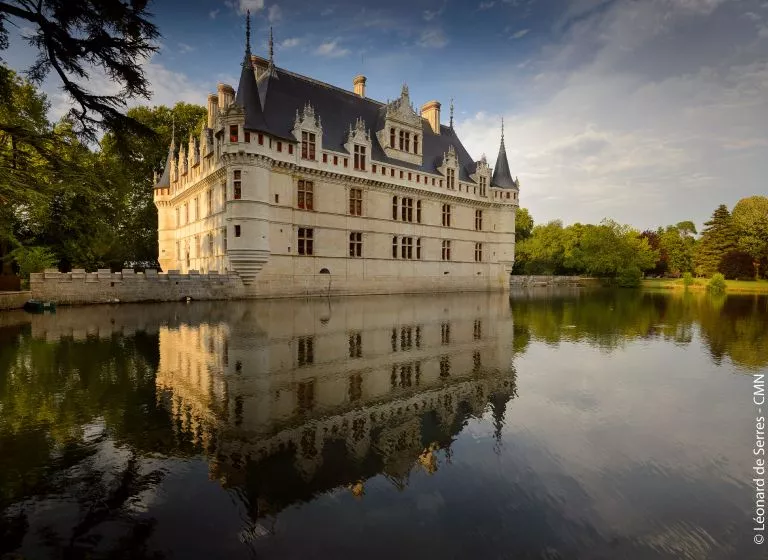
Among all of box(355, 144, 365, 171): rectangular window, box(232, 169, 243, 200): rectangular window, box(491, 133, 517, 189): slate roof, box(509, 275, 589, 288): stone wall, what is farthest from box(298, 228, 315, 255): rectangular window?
box(509, 275, 589, 288): stone wall

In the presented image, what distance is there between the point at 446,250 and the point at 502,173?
35.0 ft

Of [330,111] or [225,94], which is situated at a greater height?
[225,94]

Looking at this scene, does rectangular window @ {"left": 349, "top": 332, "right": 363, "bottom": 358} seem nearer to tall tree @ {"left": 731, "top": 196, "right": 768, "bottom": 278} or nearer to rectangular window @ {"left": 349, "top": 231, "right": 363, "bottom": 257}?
rectangular window @ {"left": 349, "top": 231, "right": 363, "bottom": 257}

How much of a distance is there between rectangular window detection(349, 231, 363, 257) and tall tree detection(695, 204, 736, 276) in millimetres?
51538

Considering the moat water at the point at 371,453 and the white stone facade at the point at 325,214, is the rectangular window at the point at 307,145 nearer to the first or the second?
the white stone facade at the point at 325,214

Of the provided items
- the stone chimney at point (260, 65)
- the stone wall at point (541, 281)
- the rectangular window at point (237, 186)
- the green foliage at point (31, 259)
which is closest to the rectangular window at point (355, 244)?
the rectangular window at point (237, 186)

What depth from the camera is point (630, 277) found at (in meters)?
55.0

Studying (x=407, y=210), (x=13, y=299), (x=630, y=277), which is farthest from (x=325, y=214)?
(x=630, y=277)

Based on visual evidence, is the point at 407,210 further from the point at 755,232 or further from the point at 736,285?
the point at 755,232

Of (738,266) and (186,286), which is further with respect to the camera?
(738,266)

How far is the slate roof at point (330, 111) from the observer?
27047 millimetres

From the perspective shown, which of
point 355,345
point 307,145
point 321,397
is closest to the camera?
point 321,397

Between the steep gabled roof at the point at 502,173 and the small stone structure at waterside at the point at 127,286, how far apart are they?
26907mm

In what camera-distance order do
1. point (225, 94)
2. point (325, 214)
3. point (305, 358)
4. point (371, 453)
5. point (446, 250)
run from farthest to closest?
point (446, 250) < point (225, 94) < point (325, 214) < point (305, 358) < point (371, 453)
